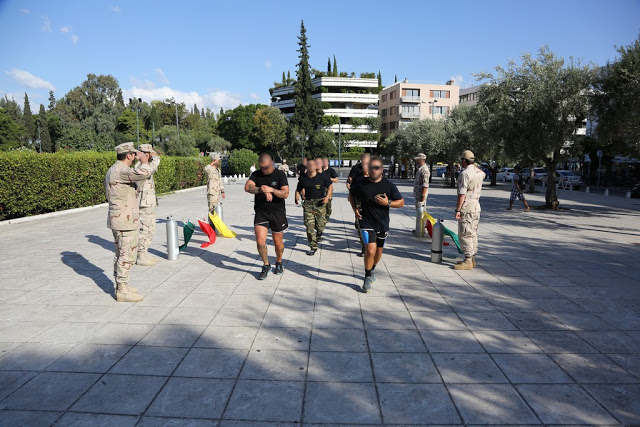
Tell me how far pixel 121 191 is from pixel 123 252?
755 mm

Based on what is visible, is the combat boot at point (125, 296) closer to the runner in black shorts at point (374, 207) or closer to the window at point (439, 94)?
the runner in black shorts at point (374, 207)

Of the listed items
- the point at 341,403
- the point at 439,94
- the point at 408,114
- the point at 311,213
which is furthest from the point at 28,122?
the point at 341,403

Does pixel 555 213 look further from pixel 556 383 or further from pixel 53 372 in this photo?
pixel 53 372

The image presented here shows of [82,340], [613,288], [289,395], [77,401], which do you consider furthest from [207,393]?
[613,288]

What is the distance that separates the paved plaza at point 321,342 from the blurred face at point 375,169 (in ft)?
5.21

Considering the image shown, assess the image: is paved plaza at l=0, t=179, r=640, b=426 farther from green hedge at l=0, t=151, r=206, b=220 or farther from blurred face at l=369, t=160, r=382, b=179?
green hedge at l=0, t=151, r=206, b=220

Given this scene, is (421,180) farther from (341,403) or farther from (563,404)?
(341,403)

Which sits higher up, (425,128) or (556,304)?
(425,128)

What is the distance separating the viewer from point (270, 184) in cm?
634

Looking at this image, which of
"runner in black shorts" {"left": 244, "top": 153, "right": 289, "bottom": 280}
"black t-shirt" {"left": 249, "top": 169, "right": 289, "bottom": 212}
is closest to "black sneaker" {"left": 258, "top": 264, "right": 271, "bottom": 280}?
"runner in black shorts" {"left": 244, "top": 153, "right": 289, "bottom": 280}

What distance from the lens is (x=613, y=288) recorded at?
19.8 feet

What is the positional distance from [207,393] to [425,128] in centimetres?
3319

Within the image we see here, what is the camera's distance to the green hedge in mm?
11867

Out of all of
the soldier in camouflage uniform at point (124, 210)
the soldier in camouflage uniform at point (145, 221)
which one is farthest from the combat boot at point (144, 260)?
the soldier in camouflage uniform at point (124, 210)
